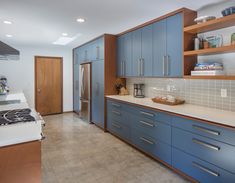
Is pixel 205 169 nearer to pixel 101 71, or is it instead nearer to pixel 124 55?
pixel 124 55

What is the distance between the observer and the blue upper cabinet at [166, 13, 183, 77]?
2.75 m

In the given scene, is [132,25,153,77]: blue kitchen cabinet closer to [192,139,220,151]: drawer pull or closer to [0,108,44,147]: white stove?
[192,139,220,151]: drawer pull

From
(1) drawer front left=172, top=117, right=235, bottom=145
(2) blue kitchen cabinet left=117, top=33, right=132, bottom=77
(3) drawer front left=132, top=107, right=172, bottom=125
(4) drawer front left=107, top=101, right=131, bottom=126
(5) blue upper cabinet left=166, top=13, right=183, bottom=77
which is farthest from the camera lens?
(2) blue kitchen cabinet left=117, top=33, right=132, bottom=77

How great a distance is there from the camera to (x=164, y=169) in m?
2.68

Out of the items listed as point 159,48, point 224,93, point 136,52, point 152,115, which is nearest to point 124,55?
point 136,52

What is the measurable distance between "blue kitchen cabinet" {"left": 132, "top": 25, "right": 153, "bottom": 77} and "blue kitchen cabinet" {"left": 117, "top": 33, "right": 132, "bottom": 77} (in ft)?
0.51

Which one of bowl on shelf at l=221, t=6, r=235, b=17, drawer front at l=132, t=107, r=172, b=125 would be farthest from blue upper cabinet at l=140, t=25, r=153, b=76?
bowl on shelf at l=221, t=6, r=235, b=17

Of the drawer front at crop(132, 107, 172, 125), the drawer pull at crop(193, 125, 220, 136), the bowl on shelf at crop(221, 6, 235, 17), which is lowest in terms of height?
the drawer pull at crop(193, 125, 220, 136)

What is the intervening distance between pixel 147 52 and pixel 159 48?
0.33 m

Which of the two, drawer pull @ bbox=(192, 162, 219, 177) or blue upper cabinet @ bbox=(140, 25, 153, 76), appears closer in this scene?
drawer pull @ bbox=(192, 162, 219, 177)

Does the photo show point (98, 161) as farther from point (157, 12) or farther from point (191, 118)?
point (157, 12)

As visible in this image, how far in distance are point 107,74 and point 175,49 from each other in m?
1.92

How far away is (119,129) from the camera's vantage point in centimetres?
385

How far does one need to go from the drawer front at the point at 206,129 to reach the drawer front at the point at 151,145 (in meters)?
0.45
